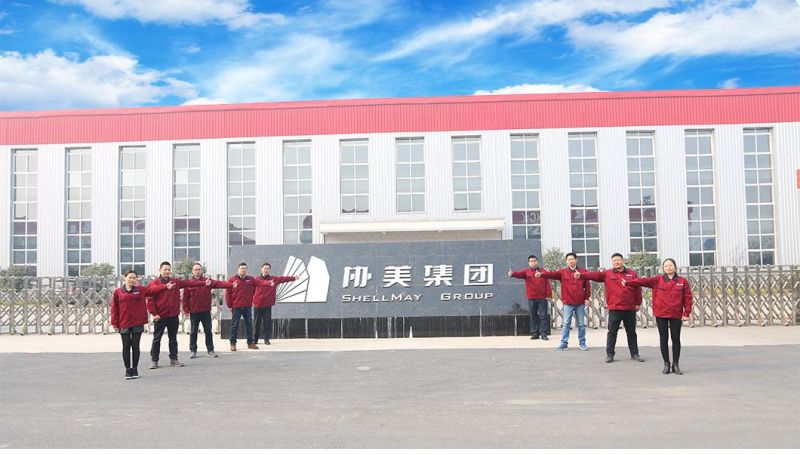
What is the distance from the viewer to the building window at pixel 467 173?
3131 cm

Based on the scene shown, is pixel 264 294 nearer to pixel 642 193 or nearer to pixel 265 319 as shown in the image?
pixel 265 319

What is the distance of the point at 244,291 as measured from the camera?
11.4m

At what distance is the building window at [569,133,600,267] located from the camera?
3117 cm

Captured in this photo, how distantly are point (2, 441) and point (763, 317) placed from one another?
50.8ft

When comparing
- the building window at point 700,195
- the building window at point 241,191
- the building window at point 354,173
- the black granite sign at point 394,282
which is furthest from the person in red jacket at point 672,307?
the building window at point 241,191

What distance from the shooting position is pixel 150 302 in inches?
374

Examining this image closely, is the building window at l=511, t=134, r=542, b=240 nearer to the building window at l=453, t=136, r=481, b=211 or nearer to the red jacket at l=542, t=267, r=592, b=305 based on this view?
the building window at l=453, t=136, r=481, b=211

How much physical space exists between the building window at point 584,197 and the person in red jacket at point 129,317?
25.1 meters

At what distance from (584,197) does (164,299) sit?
2495 cm

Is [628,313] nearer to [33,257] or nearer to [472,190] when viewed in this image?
[472,190]

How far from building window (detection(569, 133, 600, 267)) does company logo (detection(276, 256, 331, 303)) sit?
797 inches

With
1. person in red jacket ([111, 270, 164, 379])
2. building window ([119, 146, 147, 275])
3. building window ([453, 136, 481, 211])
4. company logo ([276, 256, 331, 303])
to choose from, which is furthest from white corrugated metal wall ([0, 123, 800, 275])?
person in red jacket ([111, 270, 164, 379])

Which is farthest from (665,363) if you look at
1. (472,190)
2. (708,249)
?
(708,249)

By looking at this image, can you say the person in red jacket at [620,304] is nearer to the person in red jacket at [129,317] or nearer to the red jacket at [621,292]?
the red jacket at [621,292]
